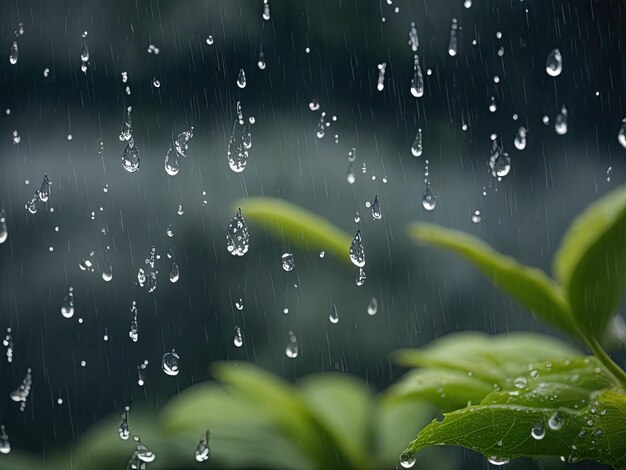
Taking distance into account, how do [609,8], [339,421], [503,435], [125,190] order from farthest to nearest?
[125,190] < [609,8] < [339,421] < [503,435]

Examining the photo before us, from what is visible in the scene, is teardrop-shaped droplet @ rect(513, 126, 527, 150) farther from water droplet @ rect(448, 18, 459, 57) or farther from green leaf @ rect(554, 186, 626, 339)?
green leaf @ rect(554, 186, 626, 339)

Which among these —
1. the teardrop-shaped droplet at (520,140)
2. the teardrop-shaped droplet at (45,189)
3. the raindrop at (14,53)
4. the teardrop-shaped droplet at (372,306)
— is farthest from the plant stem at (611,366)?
the raindrop at (14,53)

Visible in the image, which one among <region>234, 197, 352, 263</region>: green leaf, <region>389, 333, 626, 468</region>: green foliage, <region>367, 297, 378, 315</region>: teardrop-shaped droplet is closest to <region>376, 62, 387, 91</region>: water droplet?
<region>367, 297, 378, 315</region>: teardrop-shaped droplet

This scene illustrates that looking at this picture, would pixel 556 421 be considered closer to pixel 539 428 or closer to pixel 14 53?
pixel 539 428

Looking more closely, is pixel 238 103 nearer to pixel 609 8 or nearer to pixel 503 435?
pixel 609 8

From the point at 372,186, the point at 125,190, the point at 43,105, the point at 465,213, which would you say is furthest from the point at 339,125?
the point at 43,105

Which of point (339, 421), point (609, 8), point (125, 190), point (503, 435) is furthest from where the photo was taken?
point (125, 190)

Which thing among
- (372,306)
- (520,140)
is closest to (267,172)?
(372,306)

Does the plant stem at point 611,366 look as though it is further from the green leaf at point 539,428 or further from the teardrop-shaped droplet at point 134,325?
the teardrop-shaped droplet at point 134,325
